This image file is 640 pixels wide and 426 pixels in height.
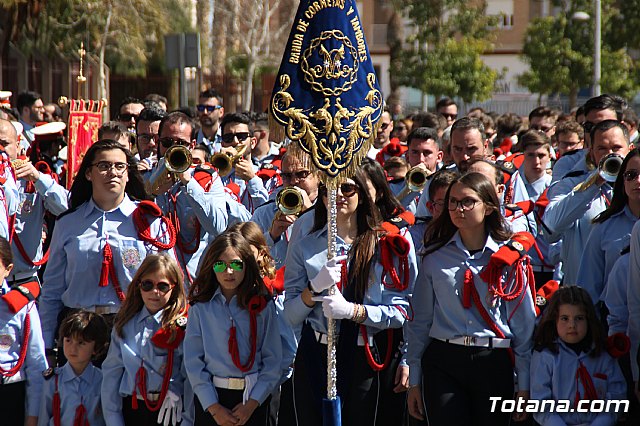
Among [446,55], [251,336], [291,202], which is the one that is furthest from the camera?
[446,55]

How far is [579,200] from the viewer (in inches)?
259

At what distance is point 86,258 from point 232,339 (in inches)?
43.4

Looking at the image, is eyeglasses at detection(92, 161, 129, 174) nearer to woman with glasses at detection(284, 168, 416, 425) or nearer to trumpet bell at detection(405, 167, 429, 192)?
woman with glasses at detection(284, 168, 416, 425)

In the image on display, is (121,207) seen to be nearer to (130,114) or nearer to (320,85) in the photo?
(320,85)

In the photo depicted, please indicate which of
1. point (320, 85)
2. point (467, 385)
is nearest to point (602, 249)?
point (467, 385)


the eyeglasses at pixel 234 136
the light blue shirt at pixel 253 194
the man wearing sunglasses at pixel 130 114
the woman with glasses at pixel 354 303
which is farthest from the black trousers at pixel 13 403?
the man wearing sunglasses at pixel 130 114

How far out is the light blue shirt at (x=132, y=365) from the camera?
5.96m

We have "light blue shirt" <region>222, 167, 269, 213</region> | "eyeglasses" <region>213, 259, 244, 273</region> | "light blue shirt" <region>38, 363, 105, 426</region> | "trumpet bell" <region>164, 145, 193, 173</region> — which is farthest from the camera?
"light blue shirt" <region>222, 167, 269, 213</region>

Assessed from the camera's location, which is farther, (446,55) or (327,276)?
(446,55)

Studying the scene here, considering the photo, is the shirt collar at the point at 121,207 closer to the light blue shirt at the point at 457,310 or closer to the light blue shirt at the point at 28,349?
the light blue shirt at the point at 28,349

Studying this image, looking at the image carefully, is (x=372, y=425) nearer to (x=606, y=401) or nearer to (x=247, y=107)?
(x=606, y=401)

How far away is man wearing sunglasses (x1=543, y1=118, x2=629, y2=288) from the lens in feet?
21.7

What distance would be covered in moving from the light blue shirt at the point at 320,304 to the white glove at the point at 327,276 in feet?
0.93

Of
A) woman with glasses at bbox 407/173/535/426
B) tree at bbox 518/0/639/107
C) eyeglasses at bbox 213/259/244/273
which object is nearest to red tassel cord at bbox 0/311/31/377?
eyeglasses at bbox 213/259/244/273
